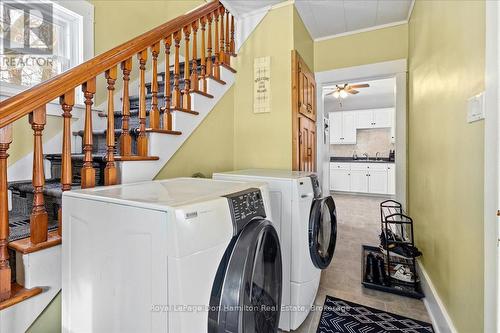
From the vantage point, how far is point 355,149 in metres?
7.53

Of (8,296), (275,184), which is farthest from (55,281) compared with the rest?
(275,184)

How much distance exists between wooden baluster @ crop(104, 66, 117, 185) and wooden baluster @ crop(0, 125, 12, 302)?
41cm

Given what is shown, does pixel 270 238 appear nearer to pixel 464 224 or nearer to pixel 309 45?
pixel 464 224

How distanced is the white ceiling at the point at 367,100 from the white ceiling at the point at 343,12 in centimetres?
299

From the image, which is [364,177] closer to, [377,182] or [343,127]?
[377,182]

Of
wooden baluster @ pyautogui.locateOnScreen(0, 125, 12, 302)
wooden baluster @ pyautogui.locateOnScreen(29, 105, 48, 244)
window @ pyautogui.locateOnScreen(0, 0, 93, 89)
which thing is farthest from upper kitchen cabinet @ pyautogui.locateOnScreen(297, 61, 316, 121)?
wooden baluster @ pyautogui.locateOnScreen(0, 125, 12, 302)

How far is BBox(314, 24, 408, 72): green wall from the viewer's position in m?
2.99

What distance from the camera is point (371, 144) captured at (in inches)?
289

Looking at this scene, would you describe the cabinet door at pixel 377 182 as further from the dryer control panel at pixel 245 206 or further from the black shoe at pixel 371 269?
the dryer control panel at pixel 245 206

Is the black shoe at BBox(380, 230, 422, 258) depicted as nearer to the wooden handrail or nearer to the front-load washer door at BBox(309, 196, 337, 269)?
the front-load washer door at BBox(309, 196, 337, 269)

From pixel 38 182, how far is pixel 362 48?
3.37 metres

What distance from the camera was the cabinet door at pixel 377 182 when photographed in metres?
6.65

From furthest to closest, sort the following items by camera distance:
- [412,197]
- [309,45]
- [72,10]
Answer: [309,45]
[412,197]
[72,10]

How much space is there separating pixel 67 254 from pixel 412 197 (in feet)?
9.72
